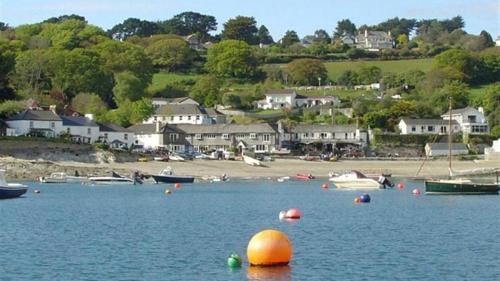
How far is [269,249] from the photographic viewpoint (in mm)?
31766

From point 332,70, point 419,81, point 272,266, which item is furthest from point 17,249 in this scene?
point 332,70

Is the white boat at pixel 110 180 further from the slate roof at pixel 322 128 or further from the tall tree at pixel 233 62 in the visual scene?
the tall tree at pixel 233 62

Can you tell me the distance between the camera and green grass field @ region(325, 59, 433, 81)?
162875mm

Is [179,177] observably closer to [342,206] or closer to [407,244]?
[342,206]

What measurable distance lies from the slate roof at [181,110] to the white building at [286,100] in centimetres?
1338

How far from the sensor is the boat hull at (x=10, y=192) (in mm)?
63334

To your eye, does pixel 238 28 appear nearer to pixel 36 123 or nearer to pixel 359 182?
pixel 36 123

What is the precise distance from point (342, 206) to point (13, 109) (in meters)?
51.8

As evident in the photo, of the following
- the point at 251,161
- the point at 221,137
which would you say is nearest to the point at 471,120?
the point at 221,137

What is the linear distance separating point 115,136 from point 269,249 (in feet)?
258

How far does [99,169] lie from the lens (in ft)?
296

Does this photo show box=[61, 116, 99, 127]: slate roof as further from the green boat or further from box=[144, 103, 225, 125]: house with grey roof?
the green boat

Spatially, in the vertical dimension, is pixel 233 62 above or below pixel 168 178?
above

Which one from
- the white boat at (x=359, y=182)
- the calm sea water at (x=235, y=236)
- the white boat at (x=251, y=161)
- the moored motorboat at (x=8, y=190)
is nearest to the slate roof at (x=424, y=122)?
the white boat at (x=251, y=161)
